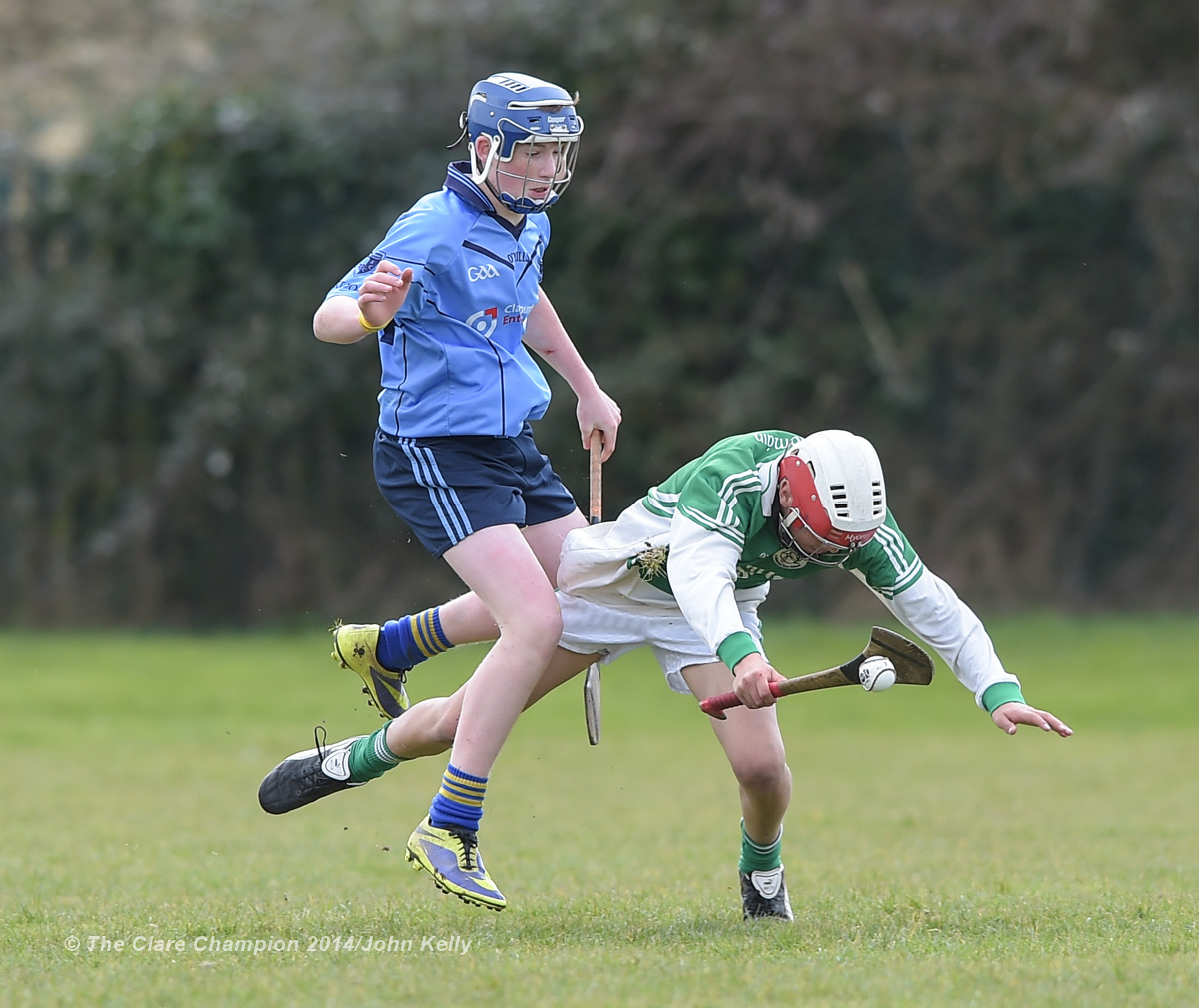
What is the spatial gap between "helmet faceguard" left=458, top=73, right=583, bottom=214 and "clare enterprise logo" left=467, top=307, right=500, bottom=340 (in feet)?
1.00

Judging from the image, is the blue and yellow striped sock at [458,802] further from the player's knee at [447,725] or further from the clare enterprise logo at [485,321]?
the clare enterprise logo at [485,321]

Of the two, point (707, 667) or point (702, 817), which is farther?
point (702, 817)

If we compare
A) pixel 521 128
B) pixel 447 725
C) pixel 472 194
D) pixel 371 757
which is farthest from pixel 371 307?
pixel 371 757

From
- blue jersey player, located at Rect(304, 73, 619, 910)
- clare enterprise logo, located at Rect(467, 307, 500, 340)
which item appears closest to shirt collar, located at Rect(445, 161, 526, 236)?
blue jersey player, located at Rect(304, 73, 619, 910)

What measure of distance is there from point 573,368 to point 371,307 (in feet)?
3.84

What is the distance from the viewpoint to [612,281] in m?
15.6

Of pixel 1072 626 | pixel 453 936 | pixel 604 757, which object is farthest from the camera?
pixel 1072 626

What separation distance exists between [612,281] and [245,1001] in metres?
12.3

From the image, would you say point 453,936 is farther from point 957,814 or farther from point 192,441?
point 192,441

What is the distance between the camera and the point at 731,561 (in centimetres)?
463

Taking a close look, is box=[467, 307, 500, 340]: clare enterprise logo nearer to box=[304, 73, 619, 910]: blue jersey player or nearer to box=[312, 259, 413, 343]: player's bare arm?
box=[304, 73, 619, 910]: blue jersey player

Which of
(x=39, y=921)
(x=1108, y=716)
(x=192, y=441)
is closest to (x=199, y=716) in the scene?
(x=192, y=441)

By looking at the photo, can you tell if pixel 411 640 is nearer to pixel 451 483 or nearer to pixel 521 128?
pixel 451 483

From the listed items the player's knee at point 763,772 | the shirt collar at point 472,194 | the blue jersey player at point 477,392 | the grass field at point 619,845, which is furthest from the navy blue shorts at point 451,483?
the grass field at point 619,845
